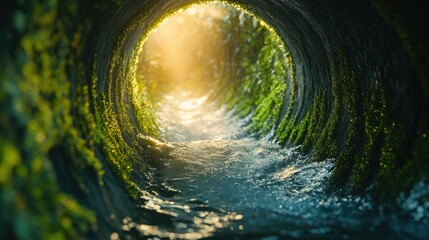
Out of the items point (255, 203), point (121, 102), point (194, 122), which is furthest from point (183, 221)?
point (194, 122)

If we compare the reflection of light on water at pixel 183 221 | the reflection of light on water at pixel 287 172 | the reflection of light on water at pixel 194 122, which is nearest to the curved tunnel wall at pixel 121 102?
the reflection of light on water at pixel 183 221

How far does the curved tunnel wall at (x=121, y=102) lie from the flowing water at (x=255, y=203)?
40 centimetres

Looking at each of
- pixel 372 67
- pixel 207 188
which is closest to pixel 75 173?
pixel 207 188

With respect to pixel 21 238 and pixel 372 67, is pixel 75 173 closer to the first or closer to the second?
pixel 21 238

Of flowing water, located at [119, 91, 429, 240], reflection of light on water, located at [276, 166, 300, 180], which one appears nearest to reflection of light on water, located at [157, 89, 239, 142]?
flowing water, located at [119, 91, 429, 240]

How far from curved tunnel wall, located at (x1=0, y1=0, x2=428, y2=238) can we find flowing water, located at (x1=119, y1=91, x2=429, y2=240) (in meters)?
0.40

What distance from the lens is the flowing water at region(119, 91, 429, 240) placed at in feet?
16.1

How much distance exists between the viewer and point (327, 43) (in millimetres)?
8086

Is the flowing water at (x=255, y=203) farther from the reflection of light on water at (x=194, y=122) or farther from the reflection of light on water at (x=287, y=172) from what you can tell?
the reflection of light on water at (x=194, y=122)

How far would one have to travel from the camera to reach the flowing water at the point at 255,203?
16.1 ft

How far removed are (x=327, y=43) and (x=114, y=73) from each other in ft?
14.7

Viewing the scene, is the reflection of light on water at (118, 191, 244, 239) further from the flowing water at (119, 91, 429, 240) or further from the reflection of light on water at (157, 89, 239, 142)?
the reflection of light on water at (157, 89, 239, 142)

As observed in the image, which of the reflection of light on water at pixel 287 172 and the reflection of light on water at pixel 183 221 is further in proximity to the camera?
the reflection of light on water at pixel 287 172

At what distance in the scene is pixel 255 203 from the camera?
624 cm
